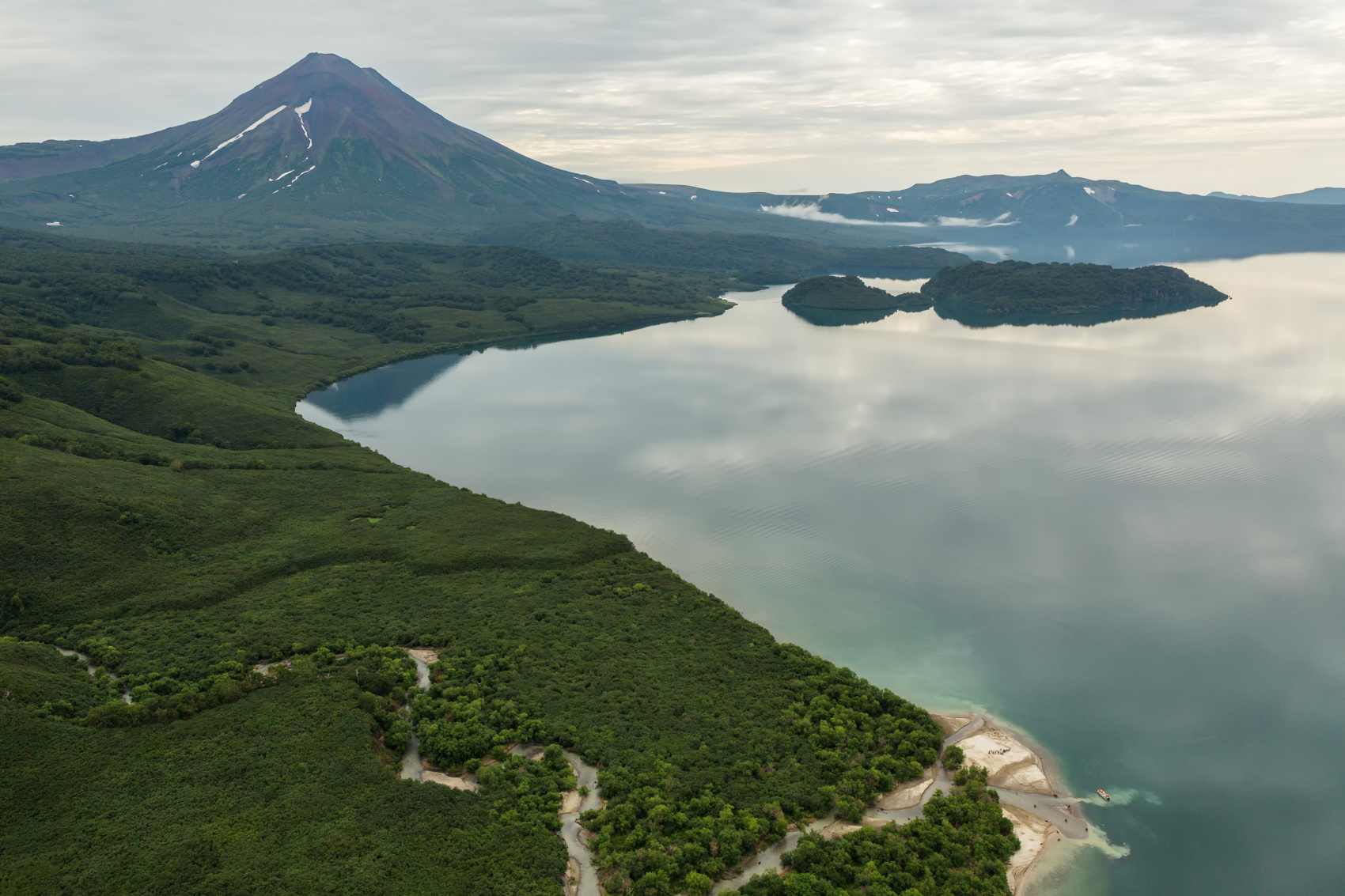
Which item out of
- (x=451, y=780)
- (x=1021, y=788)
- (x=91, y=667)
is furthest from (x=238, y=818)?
(x=1021, y=788)

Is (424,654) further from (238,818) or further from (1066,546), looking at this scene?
(1066,546)

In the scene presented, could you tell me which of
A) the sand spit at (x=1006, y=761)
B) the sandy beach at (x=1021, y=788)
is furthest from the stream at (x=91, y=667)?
the sand spit at (x=1006, y=761)

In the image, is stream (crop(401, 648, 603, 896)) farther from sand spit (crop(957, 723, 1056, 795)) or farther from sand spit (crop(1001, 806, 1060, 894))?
sand spit (crop(957, 723, 1056, 795))

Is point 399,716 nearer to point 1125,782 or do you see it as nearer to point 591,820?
point 591,820

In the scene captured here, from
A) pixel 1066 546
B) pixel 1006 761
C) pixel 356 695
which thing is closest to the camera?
pixel 1006 761

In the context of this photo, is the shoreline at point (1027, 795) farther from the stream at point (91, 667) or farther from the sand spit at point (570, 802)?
the stream at point (91, 667)

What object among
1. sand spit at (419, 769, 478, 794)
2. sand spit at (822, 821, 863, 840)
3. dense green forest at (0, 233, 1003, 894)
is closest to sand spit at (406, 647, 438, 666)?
dense green forest at (0, 233, 1003, 894)
